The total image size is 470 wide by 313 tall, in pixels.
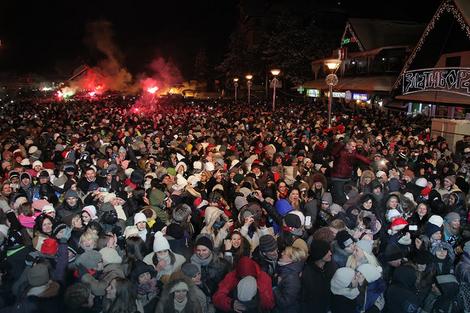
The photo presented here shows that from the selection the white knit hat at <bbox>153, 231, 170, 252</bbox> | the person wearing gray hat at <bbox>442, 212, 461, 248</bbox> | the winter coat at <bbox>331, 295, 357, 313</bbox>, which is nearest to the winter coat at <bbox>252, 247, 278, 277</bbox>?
the winter coat at <bbox>331, 295, 357, 313</bbox>

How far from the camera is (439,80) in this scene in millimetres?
15156

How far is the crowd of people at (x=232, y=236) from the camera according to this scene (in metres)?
4.08

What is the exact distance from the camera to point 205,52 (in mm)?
63312

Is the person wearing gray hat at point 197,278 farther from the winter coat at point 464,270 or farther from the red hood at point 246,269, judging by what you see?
the winter coat at point 464,270

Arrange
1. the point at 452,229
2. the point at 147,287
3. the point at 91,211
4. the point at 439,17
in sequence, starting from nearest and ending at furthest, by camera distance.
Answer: the point at 147,287, the point at 452,229, the point at 91,211, the point at 439,17

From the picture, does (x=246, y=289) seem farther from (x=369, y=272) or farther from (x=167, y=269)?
(x=369, y=272)

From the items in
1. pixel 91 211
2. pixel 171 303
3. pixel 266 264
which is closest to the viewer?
pixel 171 303

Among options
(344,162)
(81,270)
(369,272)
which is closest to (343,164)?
(344,162)

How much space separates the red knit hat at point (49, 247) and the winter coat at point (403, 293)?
3.65 meters

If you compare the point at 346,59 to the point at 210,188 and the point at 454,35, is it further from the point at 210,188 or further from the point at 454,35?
the point at 210,188

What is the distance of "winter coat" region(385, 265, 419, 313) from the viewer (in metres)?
4.03

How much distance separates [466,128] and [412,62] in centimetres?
646

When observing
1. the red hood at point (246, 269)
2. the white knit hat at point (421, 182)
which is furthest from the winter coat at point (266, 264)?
the white knit hat at point (421, 182)

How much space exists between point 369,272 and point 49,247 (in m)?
3.51
